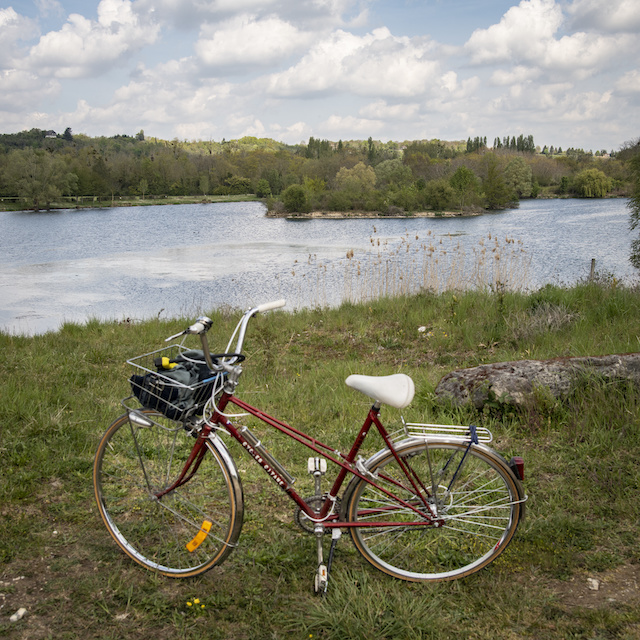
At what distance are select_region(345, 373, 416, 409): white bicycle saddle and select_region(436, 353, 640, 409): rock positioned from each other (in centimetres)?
216

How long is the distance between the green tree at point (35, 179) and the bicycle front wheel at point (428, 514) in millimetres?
59935

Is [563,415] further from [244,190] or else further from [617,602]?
[244,190]

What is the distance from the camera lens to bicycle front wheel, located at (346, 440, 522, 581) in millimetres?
2311

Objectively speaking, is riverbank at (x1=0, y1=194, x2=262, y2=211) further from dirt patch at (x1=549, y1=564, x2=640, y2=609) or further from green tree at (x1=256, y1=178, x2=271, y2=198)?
dirt patch at (x1=549, y1=564, x2=640, y2=609)

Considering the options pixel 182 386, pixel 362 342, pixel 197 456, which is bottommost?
pixel 362 342

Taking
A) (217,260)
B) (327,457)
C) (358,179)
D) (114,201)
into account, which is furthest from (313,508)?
(114,201)

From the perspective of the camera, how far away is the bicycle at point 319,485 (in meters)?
2.24

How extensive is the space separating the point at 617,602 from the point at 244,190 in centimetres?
9180

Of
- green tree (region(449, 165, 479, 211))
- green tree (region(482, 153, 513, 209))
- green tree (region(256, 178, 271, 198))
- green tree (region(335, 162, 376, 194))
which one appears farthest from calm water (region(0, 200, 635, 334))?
green tree (region(256, 178, 271, 198))

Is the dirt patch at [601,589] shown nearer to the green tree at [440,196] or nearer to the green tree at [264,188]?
the green tree at [440,196]

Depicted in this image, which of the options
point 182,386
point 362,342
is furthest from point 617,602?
point 362,342

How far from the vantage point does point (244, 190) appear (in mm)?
90000

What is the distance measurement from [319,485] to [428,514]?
530 millimetres

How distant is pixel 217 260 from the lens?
23094 mm
